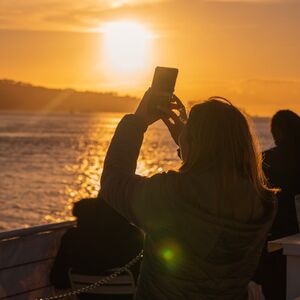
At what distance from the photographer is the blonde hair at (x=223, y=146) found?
8.40 feet

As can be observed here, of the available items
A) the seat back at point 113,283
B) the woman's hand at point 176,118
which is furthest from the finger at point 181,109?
the seat back at point 113,283

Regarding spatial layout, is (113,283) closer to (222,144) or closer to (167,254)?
(167,254)

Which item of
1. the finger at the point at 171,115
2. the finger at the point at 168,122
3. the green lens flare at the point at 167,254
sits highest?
the finger at the point at 171,115

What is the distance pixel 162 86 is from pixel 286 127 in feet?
8.88

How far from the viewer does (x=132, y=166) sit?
8.77ft

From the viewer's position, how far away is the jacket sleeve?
2.56 metres

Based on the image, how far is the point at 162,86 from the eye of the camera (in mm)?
2906

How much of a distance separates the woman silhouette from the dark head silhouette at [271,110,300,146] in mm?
2798

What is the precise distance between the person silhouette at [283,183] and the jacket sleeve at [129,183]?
9.21 ft

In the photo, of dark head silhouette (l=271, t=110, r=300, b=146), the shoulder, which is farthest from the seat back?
dark head silhouette (l=271, t=110, r=300, b=146)

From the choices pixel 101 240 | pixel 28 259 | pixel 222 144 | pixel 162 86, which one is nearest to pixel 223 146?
pixel 222 144

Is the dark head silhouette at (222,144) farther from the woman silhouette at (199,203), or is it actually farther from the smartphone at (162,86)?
the smartphone at (162,86)

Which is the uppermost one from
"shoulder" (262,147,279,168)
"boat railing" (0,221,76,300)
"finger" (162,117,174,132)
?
"finger" (162,117,174,132)

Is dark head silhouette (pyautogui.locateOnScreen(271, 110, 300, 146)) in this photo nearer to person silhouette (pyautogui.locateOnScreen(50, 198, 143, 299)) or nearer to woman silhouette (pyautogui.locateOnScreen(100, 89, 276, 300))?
person silhouette (pyautogui.locateOnScreen(50, 198, 143, 299))
